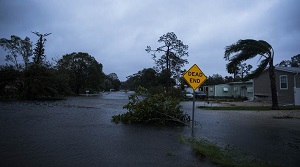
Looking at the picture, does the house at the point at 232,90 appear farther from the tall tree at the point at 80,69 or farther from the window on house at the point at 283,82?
the tall tree at the point at 80,69

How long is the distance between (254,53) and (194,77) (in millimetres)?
14625

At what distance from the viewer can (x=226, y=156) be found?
6.11 meters

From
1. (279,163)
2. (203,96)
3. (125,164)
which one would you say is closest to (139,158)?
(125,164)

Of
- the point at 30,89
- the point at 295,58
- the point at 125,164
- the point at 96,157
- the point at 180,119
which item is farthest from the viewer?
the point at 295,58

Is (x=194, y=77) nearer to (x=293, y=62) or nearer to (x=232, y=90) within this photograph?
(x=232, y=90)

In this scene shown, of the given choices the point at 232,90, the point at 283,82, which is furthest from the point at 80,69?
the point at 283,82

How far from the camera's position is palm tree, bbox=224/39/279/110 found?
21.2 meters

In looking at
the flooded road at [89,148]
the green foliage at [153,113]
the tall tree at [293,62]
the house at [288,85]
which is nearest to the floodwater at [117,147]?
the flooded road at [89,148]

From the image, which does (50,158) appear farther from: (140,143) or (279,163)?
(279,163)

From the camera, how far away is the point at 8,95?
1178 inches

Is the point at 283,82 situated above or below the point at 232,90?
above

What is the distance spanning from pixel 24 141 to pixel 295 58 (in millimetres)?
94907

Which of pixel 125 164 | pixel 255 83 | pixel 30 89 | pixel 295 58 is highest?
pixel 295 58

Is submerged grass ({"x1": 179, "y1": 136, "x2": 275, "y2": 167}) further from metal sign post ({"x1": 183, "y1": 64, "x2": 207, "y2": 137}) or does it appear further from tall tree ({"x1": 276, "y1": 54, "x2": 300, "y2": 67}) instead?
tall tree ({"x1": 276, "y1": 54, "x2": 300, "y2": 67})
